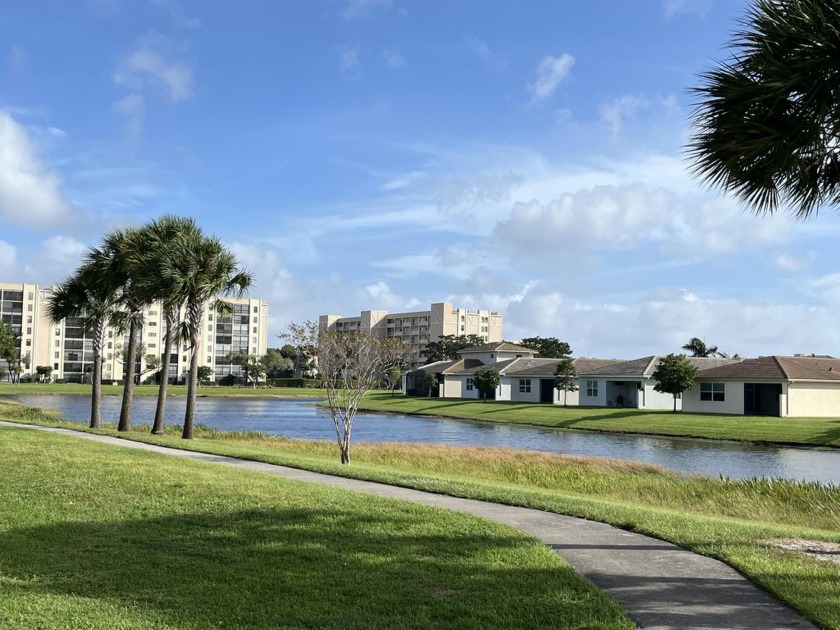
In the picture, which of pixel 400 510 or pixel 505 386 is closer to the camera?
pixel 400 510

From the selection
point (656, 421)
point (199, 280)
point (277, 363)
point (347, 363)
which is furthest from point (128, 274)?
point (277, 363)

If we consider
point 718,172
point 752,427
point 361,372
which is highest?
point 718,172

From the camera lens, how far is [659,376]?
59312mm

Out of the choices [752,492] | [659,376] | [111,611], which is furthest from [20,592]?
[659,376]

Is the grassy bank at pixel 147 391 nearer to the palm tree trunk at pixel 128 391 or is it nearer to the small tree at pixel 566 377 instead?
the small tree at pixel 566 377

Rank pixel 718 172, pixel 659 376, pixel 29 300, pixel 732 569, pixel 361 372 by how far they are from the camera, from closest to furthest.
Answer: pixel 732 569
pixel 718 172
pixel 361 372
pixel 659 376
pixel 29 300

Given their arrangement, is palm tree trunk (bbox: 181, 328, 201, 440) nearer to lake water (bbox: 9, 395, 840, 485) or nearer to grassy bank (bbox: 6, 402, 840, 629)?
grassy bank (bbox: 6, 402, 840, 629)

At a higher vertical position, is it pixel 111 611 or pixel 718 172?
pixel 718 172

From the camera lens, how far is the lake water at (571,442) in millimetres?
32781

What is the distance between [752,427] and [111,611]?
152ft

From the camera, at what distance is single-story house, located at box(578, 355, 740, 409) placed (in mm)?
66562

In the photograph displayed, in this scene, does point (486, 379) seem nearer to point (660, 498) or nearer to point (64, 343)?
point (660, 498)

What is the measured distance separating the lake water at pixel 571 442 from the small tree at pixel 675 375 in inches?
366

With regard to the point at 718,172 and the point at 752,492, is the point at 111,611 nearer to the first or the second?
the point at 718,172
